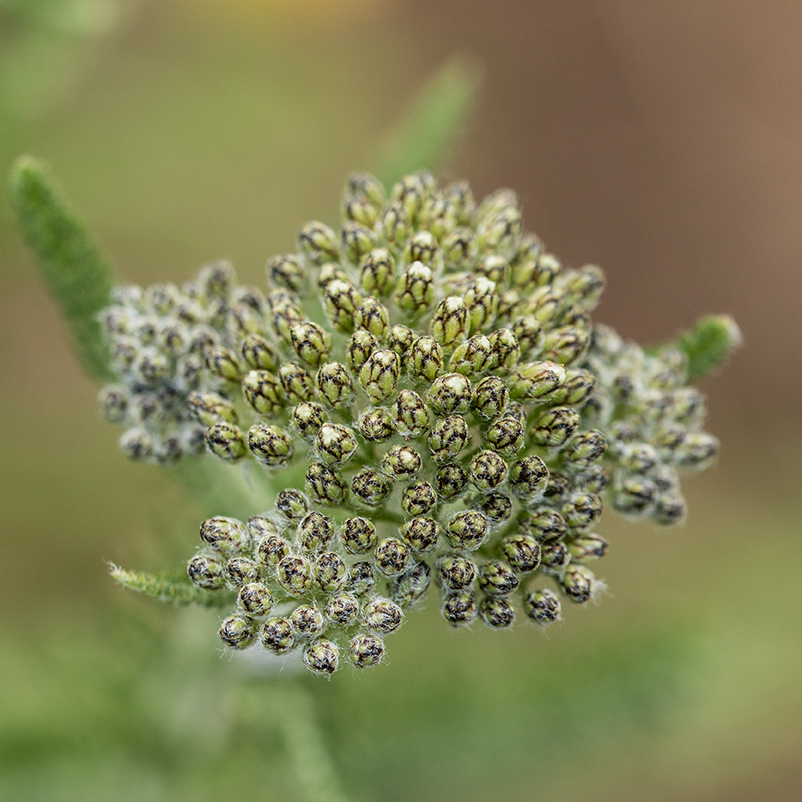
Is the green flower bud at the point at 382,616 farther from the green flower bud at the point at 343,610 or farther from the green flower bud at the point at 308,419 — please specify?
the green flower bud at the point at 308,419

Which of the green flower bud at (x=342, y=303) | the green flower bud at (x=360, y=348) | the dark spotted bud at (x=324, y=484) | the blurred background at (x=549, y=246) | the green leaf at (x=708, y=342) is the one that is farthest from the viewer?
the blurred background at (x=549, y=246)

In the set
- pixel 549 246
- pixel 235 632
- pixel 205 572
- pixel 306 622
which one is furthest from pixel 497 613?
pixel 549 246

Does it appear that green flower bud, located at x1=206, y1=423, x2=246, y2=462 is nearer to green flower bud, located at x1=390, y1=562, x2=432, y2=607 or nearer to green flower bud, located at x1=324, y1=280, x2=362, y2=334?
green flower bud, located at x1=324, y1=280, x2=362, y2=334

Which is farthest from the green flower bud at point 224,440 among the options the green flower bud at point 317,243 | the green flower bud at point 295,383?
the green flower bud at point 317,243

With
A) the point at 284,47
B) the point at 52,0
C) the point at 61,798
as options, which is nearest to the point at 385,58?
the point at 284,47

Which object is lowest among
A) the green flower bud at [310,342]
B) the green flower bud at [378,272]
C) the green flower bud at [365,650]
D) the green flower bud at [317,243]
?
the green flower bud at [365,650]

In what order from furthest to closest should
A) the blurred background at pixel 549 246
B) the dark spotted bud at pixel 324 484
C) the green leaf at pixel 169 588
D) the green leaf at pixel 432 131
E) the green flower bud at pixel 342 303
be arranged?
the blurred background at pixel 549 246
the green leaf at pixel 432 131
the green flower bud at pixel 342 303
the dark spotted bud at pixel 324 484
the green leaf at pixel 169 588

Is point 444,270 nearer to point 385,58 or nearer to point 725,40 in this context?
point 385,58
